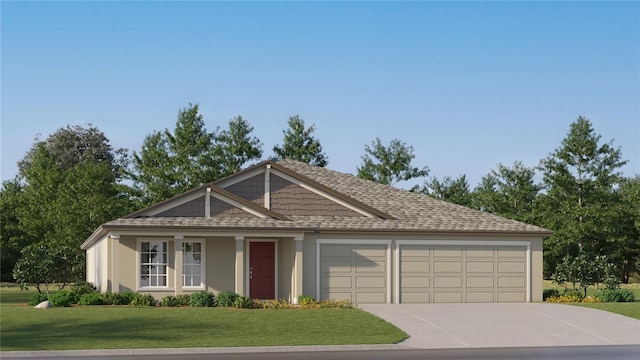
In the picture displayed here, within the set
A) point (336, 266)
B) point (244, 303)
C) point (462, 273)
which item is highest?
point (336, 266)

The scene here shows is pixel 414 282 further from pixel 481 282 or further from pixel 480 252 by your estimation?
pixel 480 252

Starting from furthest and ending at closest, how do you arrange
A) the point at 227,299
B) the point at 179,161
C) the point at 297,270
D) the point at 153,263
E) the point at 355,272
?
the point at 179,161
the point at 355,272
the point at 153,263
the point at 297,270
the point at 227,299

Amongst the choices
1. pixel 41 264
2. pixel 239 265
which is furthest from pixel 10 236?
pixel 239 265

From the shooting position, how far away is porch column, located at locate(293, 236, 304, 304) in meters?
34.7

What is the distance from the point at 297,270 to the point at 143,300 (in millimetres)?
5875

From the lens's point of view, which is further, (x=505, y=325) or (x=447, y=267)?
(x=447, y=267)

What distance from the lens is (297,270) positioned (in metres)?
34.8

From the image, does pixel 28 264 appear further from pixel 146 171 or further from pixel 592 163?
pixel 592 163

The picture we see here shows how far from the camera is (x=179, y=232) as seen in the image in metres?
33.9

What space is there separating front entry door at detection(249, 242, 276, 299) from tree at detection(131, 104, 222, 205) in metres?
21.7

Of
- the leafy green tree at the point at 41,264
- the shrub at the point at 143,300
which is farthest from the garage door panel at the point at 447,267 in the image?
the leafy green tree at the point at 41,264

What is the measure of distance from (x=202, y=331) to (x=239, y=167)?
116 feet

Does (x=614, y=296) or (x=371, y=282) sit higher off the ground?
(x=371, y=282)

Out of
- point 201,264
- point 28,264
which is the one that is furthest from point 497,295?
point 28,264
